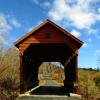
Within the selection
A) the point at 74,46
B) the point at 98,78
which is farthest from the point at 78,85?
the point at 98,78

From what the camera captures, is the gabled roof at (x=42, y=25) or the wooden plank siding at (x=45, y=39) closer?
the gabled roof at (x=42, y=25)

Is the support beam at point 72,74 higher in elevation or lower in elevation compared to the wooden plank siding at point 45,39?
lower

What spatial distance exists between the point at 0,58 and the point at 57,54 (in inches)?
371

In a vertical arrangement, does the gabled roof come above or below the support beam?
above

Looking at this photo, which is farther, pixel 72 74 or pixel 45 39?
pixel 72 74

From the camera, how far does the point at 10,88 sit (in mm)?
21719

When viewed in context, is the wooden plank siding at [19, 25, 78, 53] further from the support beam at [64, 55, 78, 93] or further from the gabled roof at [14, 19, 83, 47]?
the support beam at [64, 55, 78, 93]

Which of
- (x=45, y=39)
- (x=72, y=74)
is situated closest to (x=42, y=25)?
(x=45, y=39)

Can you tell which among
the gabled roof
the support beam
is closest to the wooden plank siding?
the gabled roof

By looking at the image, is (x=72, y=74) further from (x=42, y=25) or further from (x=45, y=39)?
(x=42, y=25)

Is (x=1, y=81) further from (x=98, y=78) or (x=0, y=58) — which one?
(x=98, y=78)

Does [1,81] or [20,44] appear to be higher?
[20,44]

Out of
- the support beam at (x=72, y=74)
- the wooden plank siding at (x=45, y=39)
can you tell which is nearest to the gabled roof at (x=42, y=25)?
the wooden plank siding at (x=45, y=39)

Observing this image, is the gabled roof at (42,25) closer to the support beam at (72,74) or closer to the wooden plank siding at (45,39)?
the wooden plank siding at (45,39)
